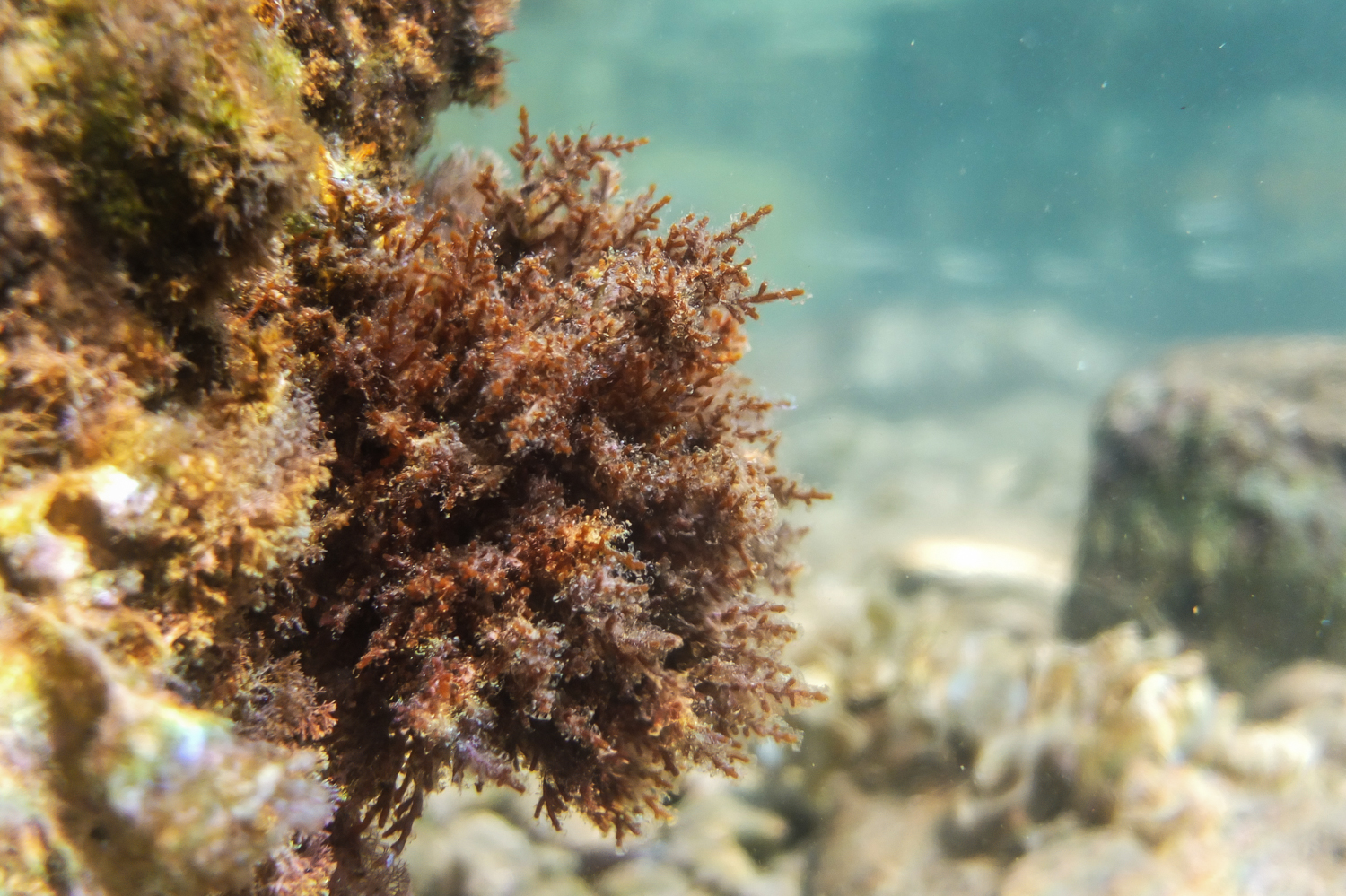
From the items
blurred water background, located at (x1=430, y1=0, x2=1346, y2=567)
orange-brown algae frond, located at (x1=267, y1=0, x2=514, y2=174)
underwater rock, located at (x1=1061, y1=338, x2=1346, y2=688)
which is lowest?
orange-brown algae frond, located at (x1=267, y1=0, x2=514, y2=174)

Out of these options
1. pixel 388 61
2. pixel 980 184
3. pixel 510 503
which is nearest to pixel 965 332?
pixel 980 184

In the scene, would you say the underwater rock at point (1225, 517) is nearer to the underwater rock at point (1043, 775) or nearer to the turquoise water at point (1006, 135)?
the underwater rock at point (1043, 775)

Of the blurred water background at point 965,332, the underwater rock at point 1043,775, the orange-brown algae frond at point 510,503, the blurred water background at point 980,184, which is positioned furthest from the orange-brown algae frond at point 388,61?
the blurred water background at point 980,184

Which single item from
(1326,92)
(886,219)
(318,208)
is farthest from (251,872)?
(886,219)

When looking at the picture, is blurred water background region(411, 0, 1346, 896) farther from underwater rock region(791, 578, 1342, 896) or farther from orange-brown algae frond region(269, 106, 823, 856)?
orange-brown algae frond region(269, 106, 823, 856)

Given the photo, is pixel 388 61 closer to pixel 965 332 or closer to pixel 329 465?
pixel 329 465

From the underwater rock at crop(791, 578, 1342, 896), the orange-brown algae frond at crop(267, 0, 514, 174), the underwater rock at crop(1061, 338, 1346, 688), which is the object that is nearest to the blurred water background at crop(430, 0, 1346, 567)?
the underwater rock at crop(1061, 338, 1346, 688)
